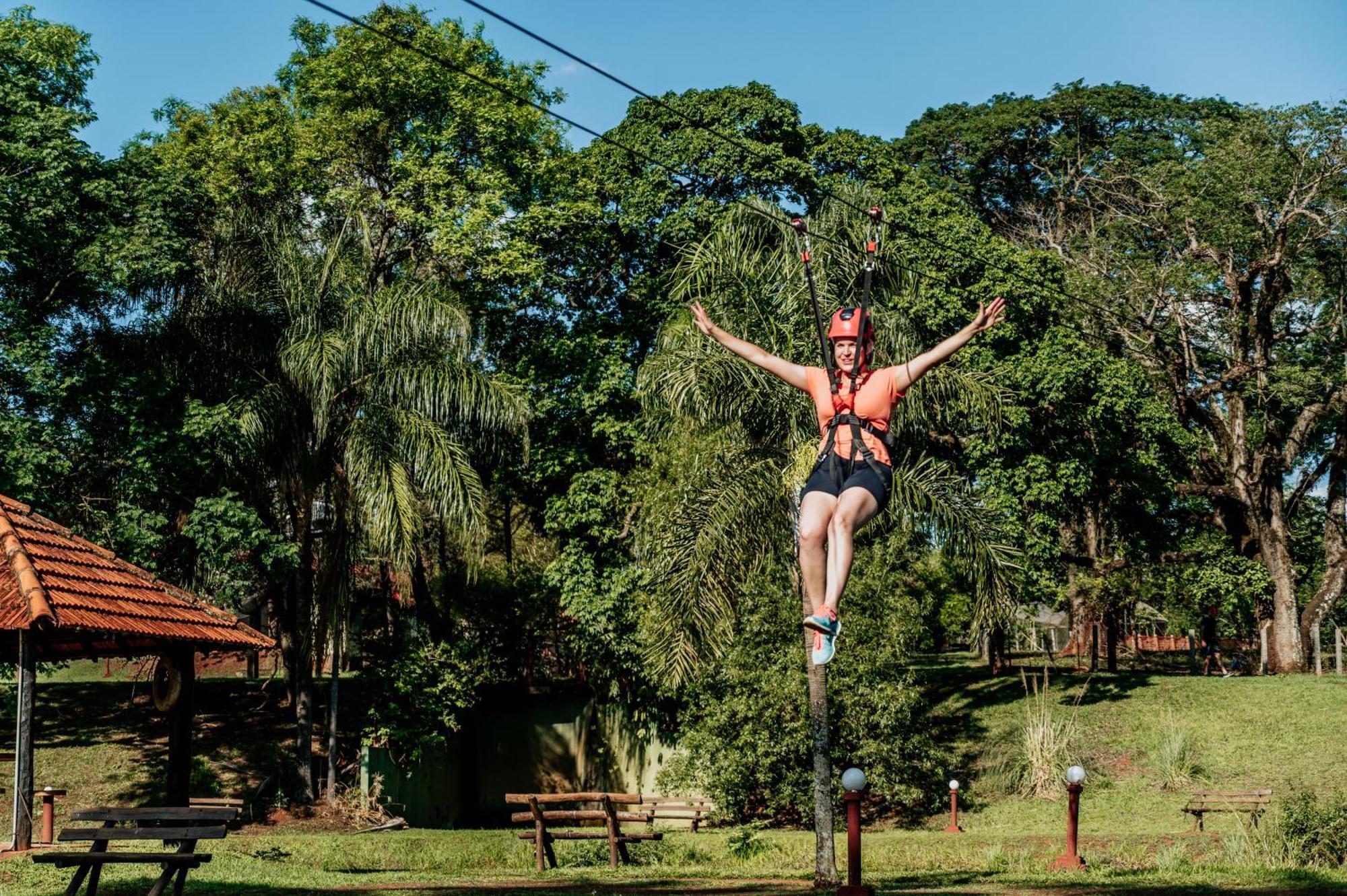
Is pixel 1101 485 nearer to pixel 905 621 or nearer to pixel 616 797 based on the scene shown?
pixel 905 621

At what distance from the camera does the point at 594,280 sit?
1171 inches

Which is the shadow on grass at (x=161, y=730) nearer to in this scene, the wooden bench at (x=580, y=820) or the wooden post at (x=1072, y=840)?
the wooden bench at (x=580, y=820)

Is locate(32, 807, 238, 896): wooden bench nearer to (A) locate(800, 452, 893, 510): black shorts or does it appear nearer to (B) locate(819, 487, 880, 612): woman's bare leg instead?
(B) locate(819, 487, 880, 612): woman's bare leg

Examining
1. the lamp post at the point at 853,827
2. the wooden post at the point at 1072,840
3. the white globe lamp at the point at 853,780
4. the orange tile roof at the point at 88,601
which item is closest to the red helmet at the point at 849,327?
the lamp post at the point at 853,827

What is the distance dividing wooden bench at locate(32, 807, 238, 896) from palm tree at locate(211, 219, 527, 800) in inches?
444

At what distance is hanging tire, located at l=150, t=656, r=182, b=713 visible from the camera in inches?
589

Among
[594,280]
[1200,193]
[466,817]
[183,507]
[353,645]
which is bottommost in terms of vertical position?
[466,817]

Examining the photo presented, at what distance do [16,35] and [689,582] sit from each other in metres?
17.3

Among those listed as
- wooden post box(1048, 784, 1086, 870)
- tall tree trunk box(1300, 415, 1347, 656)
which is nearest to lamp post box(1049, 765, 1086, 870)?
wooden post box(1048, 784, 1086, 870)

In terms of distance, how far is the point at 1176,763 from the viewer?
80.3ft

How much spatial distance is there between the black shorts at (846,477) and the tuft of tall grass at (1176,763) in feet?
60.8

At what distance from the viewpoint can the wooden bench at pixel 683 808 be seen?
2192 centimetres

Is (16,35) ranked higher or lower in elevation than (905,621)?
higher

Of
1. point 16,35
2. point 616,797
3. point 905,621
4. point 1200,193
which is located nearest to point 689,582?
point 616,797
